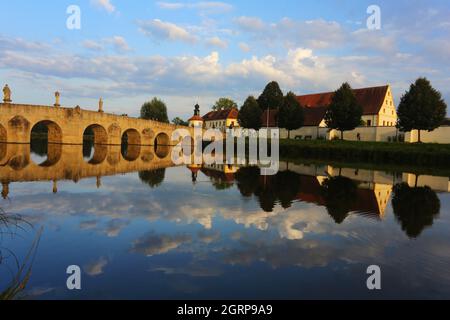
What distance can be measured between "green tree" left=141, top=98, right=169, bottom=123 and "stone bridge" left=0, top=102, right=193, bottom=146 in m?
26.6

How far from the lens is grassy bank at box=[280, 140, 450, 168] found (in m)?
32.5

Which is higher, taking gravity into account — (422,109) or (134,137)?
(422,109)

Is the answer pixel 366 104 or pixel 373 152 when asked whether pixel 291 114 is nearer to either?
pixel 366 104

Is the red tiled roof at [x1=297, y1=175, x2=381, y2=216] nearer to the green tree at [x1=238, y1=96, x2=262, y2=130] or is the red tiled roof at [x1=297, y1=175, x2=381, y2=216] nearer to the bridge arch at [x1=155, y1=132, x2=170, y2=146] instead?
the bridge arch at [x1=155, y1=132, x2=170, y2=146]

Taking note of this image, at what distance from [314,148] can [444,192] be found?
23.4m

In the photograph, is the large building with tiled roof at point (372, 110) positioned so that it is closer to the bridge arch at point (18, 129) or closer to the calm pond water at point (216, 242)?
the bridge arch at point (18, 129)

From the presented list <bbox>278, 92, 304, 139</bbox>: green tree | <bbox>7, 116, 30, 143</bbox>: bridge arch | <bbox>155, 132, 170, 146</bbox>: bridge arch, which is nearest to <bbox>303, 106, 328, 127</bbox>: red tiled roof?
<bbox>278, 92, 304, 139</bbox>: green tree

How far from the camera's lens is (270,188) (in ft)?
55.4

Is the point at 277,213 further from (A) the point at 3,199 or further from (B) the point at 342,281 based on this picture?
(A) the point at 3,199

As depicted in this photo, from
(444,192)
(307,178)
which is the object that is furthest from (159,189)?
(444,192)

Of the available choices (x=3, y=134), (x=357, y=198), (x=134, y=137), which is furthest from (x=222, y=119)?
(x=357, y=198)

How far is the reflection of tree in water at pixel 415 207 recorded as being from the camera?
10.8 meters

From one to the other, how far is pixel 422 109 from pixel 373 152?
8565 millimetres

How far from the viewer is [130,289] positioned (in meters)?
5.70
